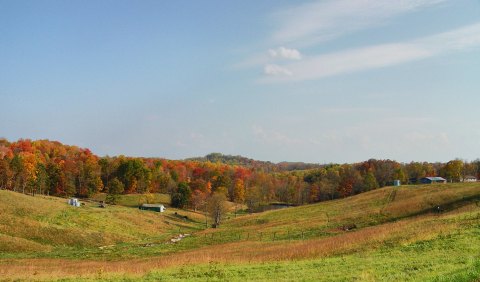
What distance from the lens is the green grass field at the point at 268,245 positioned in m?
23.8

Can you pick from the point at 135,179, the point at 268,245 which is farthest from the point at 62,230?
the point at 135,179

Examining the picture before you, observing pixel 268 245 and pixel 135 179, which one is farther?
pixel 135 179

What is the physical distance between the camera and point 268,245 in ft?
161

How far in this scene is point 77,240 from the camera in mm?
63344

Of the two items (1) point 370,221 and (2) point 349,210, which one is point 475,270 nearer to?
(1) point 370,221

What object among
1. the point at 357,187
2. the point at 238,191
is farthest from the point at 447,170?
the point at 238,191

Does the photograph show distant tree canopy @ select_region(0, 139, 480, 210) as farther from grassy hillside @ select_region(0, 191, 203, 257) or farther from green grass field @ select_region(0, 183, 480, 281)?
grassy hillside @ select_region(0, 191, 203, 257)

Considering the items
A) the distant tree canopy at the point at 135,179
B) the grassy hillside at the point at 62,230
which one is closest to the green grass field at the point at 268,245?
the grassy hillside at the point at 62,230

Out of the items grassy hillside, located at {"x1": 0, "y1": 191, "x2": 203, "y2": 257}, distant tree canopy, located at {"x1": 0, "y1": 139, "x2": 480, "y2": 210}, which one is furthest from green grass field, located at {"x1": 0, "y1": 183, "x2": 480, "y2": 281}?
distant tree canopy, located at {"x1": 0, "y1": 139, "x2": 480, "y2": 210}

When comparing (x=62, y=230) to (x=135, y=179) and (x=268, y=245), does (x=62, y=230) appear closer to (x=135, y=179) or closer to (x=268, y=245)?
(x=268, y=245)

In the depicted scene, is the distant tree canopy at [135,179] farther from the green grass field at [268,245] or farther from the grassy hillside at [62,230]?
the grassy hillside at [62,230]

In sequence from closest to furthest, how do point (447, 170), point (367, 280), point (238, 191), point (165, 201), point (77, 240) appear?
point (367, 280)
point (77, 240)
point (165, 201)
point (447, 170)
point (238, 191)

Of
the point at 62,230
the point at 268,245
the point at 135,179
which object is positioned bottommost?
the point at 62,230

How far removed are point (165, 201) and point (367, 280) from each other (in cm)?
14231
